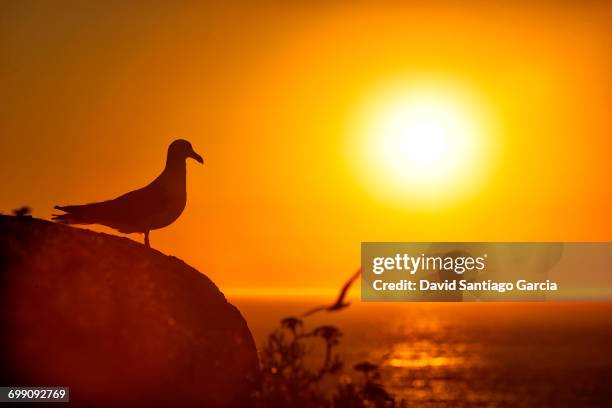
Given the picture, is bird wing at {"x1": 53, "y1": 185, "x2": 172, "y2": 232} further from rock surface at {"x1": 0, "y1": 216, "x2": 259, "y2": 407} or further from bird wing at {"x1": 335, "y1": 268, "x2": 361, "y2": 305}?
bird wing at {"x1": 335, "y1": 268, "x2": 361, "y2": 305}

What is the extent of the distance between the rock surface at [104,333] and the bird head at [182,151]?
9.35ft

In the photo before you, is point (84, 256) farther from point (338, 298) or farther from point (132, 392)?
point (338, 298)

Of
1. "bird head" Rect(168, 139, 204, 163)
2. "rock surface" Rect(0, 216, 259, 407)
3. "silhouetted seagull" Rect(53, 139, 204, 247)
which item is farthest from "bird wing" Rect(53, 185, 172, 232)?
"rock surface" Rect(0, 216, 259, 407)

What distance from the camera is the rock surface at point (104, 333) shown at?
8.59m

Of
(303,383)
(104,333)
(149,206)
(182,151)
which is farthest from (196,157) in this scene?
(303,383)

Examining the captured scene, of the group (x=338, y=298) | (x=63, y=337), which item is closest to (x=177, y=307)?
(x=63, y=337)

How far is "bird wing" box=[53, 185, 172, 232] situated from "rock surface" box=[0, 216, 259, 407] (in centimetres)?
235

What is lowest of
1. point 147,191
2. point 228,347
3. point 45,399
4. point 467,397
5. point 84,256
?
point 45,399

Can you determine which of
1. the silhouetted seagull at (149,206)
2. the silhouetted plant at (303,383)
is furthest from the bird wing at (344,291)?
the silhouetted seagull at (149,206)

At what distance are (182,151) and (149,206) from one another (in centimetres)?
86

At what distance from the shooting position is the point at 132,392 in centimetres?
866

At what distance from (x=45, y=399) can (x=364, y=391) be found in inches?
107

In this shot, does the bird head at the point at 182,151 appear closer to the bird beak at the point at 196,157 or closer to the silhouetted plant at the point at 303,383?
the bird beak at the point at 196,157

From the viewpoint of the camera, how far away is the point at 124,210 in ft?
40.6
